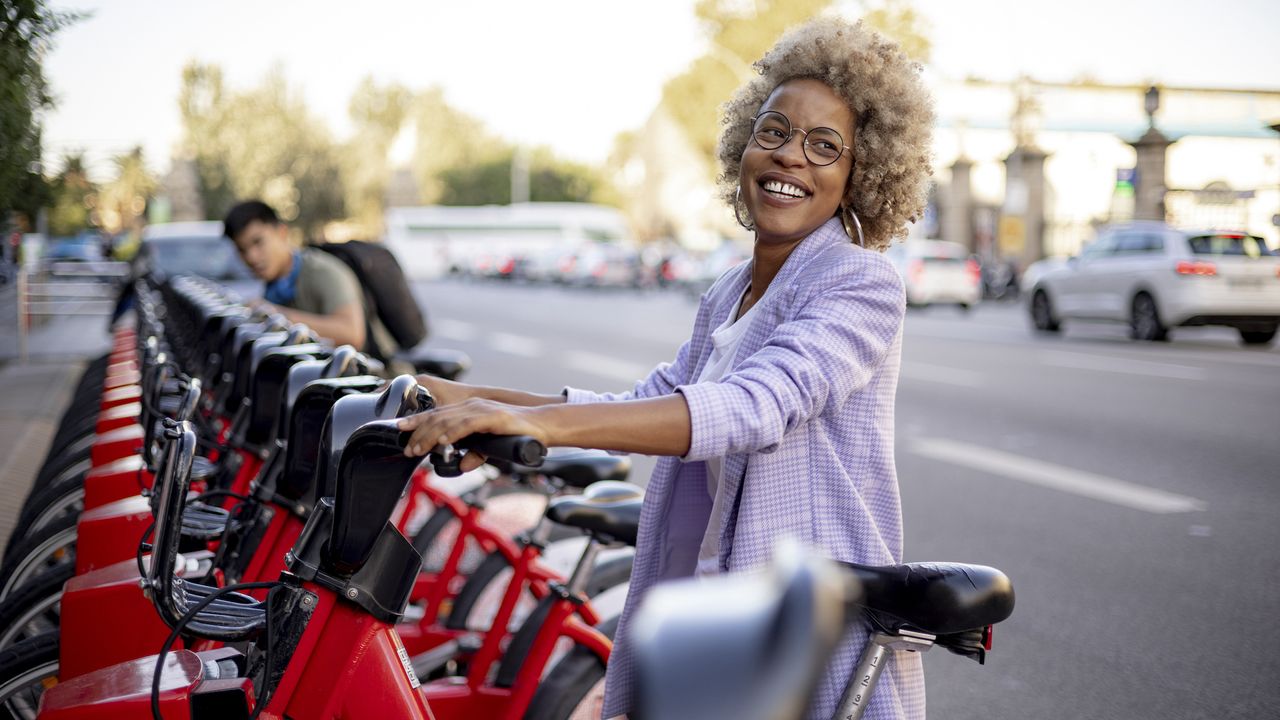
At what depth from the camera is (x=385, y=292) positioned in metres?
5.82

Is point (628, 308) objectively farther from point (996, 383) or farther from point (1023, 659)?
point (1023, 659)

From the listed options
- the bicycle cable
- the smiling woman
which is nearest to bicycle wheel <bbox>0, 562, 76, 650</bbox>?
the bicycle cable

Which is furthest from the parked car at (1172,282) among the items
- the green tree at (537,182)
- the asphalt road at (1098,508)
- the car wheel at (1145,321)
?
the green tree at (537,182)

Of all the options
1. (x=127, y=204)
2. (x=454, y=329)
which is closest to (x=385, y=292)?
(x=454, y=329)

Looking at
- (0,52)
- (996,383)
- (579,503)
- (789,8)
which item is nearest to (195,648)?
(579,503)

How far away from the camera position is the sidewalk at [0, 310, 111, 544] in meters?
7.12

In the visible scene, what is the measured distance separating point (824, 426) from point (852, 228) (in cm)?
43

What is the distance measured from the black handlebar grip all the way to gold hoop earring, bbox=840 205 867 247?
0.84m

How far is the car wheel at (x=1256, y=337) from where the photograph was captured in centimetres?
1691

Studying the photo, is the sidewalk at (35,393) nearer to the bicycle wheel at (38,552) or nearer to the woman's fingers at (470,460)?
the bicycle wheel at (38,552)

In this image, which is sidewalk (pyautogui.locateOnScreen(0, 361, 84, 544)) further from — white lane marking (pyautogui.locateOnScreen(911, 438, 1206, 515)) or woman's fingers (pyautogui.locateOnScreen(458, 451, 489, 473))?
white lane marking (pyautogui.locateOnScreen(911, 438, 1206, 515))

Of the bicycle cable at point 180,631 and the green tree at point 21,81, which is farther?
the green tree at point 21,81

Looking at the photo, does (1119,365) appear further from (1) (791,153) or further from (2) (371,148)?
(2) (371,148)

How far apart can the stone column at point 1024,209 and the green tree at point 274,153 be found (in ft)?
117
